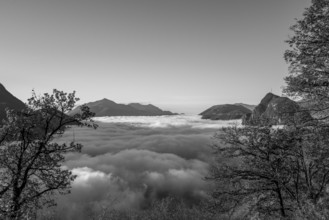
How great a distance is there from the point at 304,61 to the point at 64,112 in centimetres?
1384

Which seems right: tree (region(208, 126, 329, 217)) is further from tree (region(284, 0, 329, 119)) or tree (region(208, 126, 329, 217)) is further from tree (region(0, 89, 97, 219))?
tree (region(0, 89, 97, 219))

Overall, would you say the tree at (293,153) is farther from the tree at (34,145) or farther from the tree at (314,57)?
the tree at (34,145)

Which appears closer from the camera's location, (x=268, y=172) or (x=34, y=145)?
(x=34, y=145)

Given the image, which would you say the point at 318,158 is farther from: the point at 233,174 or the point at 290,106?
the point at 233,174

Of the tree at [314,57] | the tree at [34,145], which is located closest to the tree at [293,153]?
the tree at [314,57]

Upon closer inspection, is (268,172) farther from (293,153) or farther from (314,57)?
(314,57)

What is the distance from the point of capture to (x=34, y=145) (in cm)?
1282

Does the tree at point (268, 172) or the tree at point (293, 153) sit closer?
the tree at point (293, 153)

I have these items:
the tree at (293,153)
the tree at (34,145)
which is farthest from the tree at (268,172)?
the tree at (34,145)

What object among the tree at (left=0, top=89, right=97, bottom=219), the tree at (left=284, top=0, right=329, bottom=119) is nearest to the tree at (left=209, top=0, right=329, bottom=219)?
the tree at (left=284, top=0, right=329, bottom=119)

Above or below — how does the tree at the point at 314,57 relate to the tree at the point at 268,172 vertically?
above

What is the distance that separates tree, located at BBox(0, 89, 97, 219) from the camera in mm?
11984

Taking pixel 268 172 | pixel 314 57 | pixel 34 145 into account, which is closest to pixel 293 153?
pixel 268 172

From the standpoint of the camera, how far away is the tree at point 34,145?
39.3 ft
